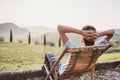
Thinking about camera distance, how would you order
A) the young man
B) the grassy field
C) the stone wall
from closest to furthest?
the young man
the stone wall
the grassy field

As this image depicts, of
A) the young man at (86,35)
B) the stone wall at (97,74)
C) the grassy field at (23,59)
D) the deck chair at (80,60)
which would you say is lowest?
the grassy field at (23,59)

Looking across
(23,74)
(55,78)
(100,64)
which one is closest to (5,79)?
(23,74)

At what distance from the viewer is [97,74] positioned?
9117 mm

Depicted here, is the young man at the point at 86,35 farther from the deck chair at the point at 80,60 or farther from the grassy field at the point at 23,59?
the grassy field at the point at 23,59

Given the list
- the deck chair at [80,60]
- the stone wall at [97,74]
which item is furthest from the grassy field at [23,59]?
the deck chair at [80,60]

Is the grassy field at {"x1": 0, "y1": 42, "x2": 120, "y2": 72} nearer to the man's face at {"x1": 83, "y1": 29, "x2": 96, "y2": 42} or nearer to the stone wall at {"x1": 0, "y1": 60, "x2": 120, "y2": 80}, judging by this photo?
the stone wall at {"x1": 0, "y1": 60, "x2": 120, "y2": 80}

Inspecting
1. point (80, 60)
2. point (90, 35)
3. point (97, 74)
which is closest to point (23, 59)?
point (97, 74)

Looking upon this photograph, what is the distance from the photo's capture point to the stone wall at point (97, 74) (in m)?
7.39

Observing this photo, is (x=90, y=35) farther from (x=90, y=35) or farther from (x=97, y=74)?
(x=97, y=74)

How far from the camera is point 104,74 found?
924 centimetres

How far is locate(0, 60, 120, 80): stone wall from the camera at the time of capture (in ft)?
24.3

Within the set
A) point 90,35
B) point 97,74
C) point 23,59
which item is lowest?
point 23,59

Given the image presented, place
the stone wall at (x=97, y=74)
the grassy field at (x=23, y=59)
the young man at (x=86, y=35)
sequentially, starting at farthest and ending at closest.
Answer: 1. the grassy field at (x=23, y=59)
2. the stone wall at (x=97, y=74)
3. the young man at (x=86, y=35)

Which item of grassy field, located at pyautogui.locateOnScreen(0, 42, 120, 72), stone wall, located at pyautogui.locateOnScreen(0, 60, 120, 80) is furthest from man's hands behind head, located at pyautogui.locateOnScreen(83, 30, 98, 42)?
grassy field, located at pyautogui.locateOnScreen(0, 42, 120, 72)
